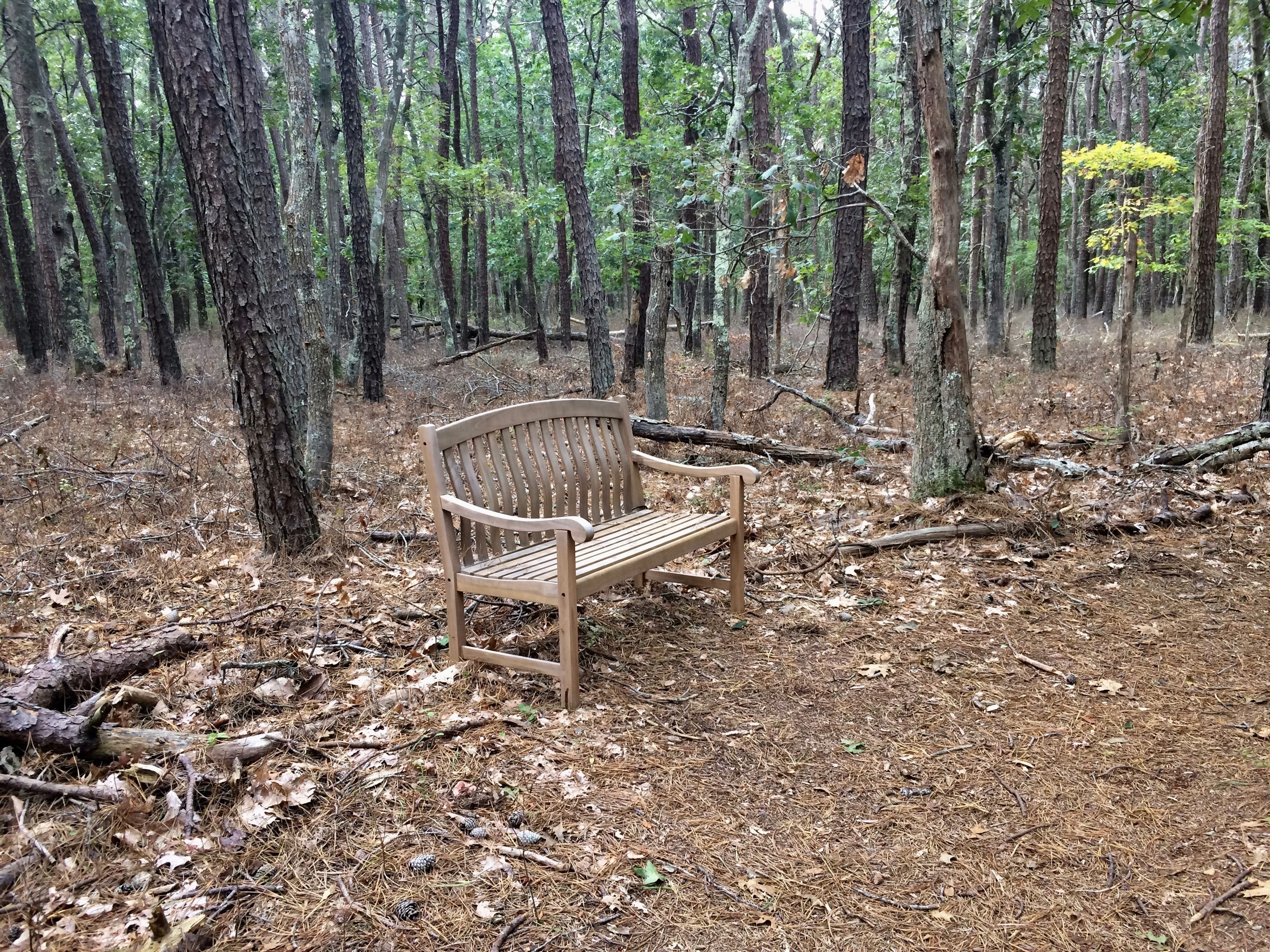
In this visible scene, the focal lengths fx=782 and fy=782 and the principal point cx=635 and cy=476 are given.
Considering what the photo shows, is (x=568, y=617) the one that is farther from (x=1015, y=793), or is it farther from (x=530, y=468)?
(x=1015, y=793)

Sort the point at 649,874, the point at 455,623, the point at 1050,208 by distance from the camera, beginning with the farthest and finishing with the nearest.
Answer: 1. the point at 1050,208
2. the point at 455,623
3. the point at 649,874

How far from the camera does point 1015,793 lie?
2.81m

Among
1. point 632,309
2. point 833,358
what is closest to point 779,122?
point 632,309

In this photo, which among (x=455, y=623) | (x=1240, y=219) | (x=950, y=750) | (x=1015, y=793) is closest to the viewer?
(x=1015, y=793)

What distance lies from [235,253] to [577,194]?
5.65m

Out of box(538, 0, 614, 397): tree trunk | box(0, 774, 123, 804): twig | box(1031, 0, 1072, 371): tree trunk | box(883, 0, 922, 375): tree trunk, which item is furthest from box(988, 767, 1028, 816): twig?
box(1031, 0, 1072, 371): tree trunk

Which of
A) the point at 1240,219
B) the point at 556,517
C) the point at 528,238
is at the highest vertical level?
the point at 528,238

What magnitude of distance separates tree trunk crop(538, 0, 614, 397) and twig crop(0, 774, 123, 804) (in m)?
7.60

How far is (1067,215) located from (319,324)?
3122cm

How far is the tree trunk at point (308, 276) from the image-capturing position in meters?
6.53

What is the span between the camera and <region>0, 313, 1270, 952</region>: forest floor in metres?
2.22

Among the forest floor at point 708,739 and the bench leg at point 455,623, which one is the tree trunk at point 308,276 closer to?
the forest floor at point 708,739

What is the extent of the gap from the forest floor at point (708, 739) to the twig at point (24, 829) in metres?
0.03

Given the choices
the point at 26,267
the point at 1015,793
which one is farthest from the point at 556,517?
the point at 26,267
